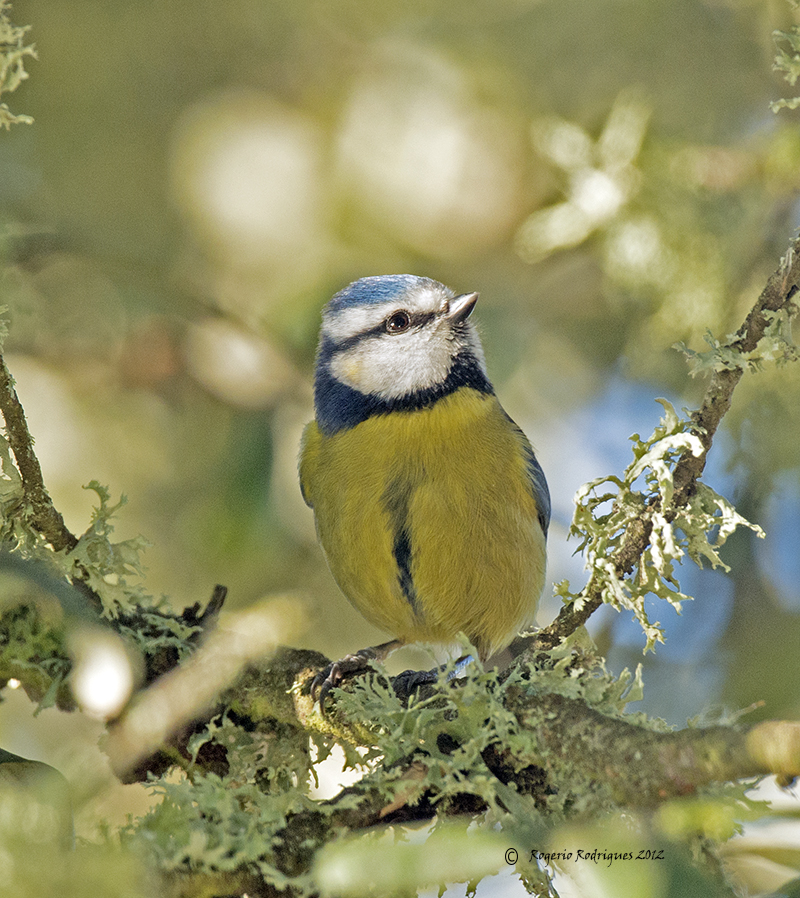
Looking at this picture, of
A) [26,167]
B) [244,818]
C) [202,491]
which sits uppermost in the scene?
[26,167]

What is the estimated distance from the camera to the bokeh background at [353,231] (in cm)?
252

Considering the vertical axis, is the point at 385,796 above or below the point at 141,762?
below

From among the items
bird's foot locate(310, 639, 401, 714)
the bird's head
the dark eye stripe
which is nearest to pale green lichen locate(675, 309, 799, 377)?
bird's foot locate(310, 639, 401, 714)

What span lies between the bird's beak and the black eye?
0.12 m

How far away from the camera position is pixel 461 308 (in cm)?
233

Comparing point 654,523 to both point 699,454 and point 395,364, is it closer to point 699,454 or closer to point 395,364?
point 699,454

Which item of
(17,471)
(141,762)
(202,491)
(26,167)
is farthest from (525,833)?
(26,167)

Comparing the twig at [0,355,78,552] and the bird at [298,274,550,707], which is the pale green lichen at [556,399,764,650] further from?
the twig at [0,355,78,552]

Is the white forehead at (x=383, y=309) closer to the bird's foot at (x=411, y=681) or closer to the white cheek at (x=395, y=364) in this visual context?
the white cheek at (x=395, y=364)

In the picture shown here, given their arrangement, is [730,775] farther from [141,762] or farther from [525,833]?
[141,762]

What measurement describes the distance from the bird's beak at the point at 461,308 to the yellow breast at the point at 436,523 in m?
0.21

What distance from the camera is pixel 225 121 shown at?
2.72 metres

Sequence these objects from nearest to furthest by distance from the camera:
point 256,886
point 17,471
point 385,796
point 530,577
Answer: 1. point 256,886
2. point 385,796
3. point 17,471
4. point 530,577

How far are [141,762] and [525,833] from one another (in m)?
0.89
